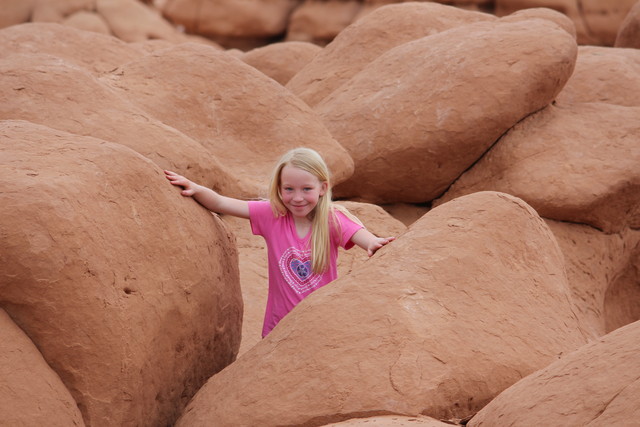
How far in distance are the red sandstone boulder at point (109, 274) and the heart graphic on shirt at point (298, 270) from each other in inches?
11.4

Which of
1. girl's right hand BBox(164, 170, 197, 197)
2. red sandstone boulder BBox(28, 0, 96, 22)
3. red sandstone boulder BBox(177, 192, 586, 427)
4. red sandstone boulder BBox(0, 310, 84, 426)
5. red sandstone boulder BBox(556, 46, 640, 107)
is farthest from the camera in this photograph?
red sandstone boulder BBox(28, 0, 96, 22)

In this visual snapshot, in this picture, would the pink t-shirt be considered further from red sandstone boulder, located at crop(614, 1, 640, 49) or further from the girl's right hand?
red sandstone boulder, located at crop(614, 1, 640, 49)

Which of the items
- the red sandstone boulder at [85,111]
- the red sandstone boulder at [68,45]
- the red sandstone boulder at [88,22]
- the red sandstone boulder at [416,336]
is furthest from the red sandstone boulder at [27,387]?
the red sandstone boulder at [88,22]

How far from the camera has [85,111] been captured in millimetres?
4129

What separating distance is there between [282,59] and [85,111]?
403 cm

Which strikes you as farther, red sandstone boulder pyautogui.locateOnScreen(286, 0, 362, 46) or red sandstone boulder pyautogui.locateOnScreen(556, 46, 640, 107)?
red sandstone boulder pyautogui.locateOnScreen(286, 0, 362, 46)

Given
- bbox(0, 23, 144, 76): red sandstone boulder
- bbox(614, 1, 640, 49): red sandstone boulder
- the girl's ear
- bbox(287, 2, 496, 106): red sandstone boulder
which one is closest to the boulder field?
the girl's ear

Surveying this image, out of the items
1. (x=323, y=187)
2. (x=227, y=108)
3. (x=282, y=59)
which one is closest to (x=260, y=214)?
(x=323, y=187)

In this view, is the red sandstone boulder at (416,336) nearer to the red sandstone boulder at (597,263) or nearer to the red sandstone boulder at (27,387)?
the red sandstone boulder at (27,387)

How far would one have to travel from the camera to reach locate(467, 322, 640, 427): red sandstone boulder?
90.0 inches

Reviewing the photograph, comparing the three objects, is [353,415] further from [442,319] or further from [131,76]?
[131,76]

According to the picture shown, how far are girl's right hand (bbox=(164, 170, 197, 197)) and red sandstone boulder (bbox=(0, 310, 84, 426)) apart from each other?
0.81 m

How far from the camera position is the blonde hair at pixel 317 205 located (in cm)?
355

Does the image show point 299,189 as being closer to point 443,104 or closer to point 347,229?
point 347,229
